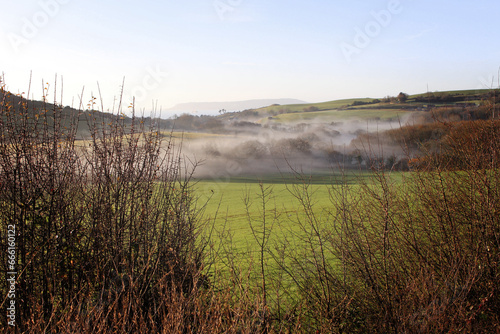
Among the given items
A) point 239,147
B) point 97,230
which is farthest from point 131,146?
point 239,147

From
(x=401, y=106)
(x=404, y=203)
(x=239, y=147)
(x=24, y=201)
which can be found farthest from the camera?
(x=401, y=106)

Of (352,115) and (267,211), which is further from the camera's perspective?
(352,115)

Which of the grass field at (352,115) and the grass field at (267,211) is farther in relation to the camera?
the grass field at (352,115)

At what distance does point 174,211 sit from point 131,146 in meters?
1.54

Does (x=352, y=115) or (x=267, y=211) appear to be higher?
(x=352, y=115)

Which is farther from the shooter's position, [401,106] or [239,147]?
[401,106]

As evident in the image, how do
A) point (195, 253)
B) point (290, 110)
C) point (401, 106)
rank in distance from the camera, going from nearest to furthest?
point (195, 253)
point (401, 106)
point (290, 110)

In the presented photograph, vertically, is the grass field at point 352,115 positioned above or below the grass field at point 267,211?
above

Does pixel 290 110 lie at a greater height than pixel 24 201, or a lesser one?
greater

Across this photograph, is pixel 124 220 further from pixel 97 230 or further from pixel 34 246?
pixel 34 246

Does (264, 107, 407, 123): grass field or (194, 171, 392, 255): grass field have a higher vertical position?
(264, 107, 407, 123): grass field

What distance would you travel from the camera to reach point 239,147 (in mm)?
47562

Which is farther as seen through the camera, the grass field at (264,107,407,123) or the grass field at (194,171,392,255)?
the grass field at (264,107,407,123)

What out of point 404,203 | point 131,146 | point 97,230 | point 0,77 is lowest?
point 97,230
